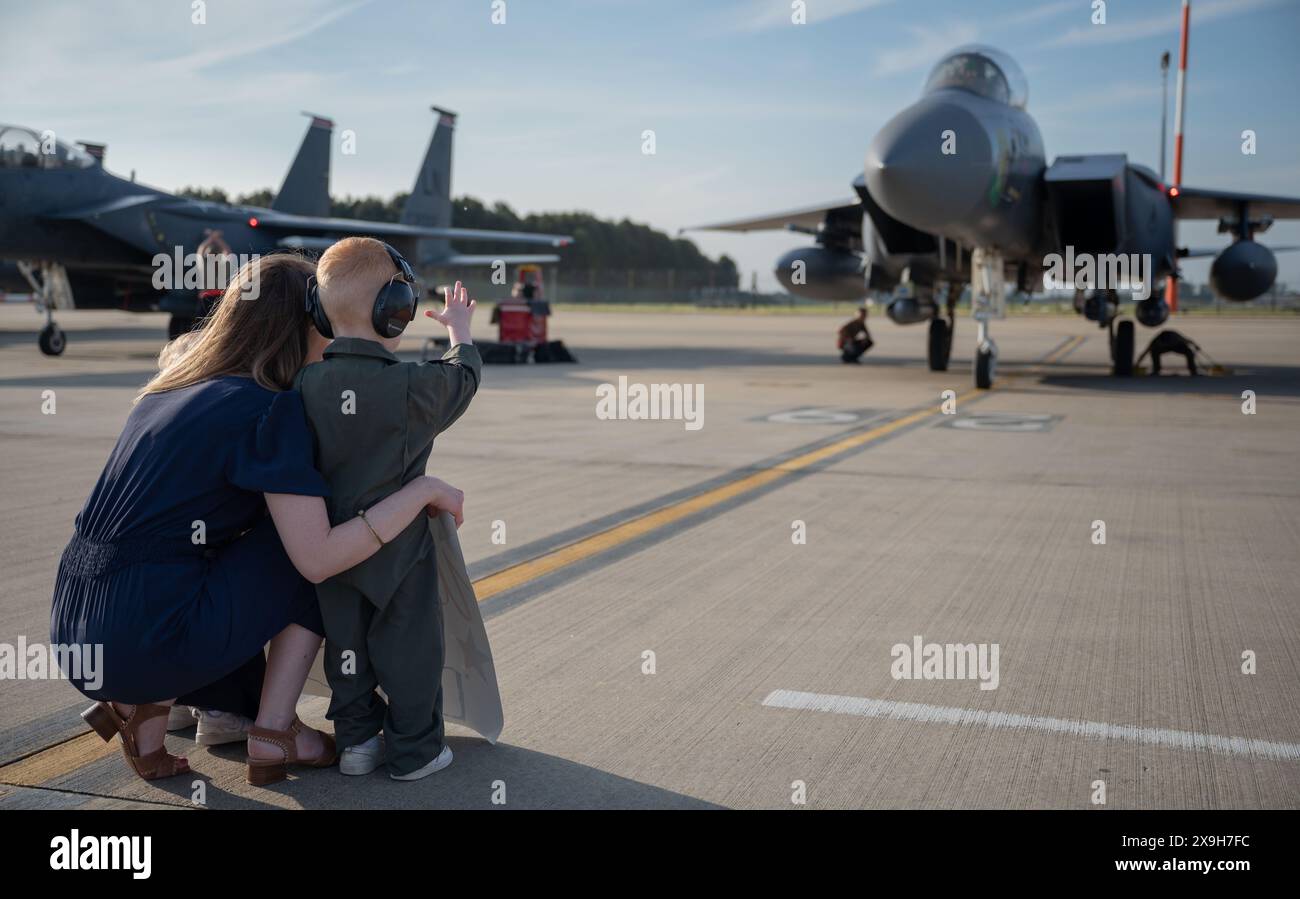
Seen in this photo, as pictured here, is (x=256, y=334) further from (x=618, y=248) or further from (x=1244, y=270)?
(x=618, y=248)

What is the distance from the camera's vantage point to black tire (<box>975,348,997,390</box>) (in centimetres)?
1443

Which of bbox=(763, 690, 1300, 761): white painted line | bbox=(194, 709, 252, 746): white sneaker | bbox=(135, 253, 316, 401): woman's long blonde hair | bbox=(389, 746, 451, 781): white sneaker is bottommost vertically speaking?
bbox=(763, 690, 1300, 761): white painted line

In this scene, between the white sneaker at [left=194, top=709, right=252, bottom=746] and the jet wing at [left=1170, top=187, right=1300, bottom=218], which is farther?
the jet wing at [left=1170, top=187, right=1300, bottom=218]

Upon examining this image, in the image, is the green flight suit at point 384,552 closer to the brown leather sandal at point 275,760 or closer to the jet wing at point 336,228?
the brown leather sandal at point 275,760

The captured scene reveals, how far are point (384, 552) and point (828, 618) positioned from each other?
221 cm

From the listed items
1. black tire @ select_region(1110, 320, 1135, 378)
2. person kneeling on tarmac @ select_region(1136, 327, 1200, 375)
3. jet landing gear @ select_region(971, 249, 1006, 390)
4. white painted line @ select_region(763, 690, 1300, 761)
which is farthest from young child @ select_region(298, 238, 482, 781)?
person kneeling on tarmac @ select_region(1136, 327, 1200, 375)


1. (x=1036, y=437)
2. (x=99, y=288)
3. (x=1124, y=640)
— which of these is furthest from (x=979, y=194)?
(x=99, y=288)

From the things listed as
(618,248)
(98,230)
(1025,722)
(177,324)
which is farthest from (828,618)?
(618,248)

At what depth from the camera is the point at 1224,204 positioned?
62.4 feet

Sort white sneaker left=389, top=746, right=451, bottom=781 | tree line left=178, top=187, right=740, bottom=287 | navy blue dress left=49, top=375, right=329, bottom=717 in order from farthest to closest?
tree line left=178, top=187, right=740, bottom=287
white sneaker left=389, top=746, right=451, bottom=781
navy blue dress left=49, top=375, right=329, bottom=717

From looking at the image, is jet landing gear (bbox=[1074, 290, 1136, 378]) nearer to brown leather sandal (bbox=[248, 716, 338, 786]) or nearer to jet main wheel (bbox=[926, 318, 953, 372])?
jet main wheel (bbox=[926, 318, 953, 372])

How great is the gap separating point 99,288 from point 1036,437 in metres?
18.8

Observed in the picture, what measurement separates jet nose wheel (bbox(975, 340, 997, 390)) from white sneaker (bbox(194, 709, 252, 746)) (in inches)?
502
